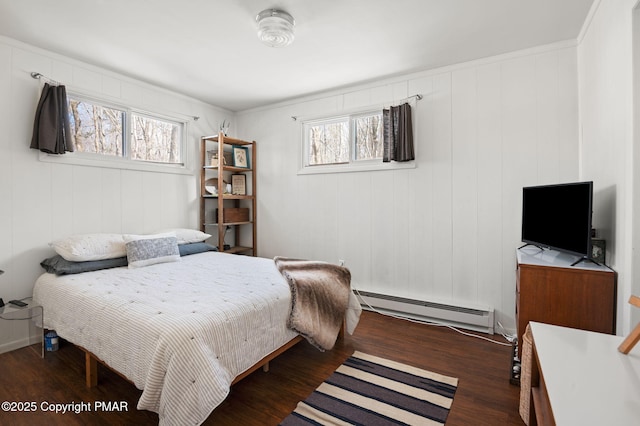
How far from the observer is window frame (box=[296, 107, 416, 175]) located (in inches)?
134

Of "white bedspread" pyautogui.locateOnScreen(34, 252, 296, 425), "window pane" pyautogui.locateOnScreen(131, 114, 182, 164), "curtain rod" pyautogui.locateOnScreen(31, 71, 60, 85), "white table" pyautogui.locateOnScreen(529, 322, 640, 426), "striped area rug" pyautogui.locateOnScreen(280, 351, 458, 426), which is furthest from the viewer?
"window pane" pyautogui.locateOnScreen(131, 114, 182, 164)

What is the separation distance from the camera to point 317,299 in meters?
2.35

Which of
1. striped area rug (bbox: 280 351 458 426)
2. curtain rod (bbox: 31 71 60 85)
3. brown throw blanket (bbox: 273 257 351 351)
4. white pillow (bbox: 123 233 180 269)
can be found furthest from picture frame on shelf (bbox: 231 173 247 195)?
striped area rug (bbox: 280 351 458 426)

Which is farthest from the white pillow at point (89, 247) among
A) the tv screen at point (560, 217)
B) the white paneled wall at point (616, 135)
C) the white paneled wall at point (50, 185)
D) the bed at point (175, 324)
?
the white paneled wall at point (616, 135)

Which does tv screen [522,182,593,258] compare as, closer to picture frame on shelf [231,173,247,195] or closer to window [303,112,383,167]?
window [303,112,383,167]

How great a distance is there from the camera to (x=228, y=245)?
14.3ft

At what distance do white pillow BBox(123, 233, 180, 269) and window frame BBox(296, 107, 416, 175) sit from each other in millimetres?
1754

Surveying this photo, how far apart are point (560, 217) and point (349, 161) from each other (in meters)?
2.17

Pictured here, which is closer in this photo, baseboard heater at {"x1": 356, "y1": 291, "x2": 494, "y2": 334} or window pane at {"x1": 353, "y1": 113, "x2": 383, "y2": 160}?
baseboard heater at {"x1": 356, "y1": 291, "x2": 494, "y2": 334}

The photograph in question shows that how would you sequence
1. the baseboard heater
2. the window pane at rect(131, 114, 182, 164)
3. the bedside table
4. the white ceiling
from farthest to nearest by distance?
the window pane at rect(131, 114, 182, 164)
the baseboard heater
the bedside table
the white ceiling

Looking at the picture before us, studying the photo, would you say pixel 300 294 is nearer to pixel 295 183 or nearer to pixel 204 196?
pixel 295 183

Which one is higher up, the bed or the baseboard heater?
the bed

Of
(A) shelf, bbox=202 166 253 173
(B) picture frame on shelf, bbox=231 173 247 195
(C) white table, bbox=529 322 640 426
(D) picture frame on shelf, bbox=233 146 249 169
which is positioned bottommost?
(C) white table, bbox=529 322 640 426

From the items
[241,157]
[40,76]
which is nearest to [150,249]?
[40,76]
